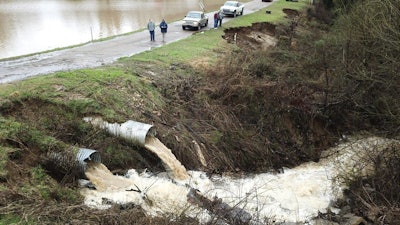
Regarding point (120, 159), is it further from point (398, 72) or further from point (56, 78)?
point (398, 72)

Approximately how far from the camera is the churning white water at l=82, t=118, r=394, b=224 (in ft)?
30.4

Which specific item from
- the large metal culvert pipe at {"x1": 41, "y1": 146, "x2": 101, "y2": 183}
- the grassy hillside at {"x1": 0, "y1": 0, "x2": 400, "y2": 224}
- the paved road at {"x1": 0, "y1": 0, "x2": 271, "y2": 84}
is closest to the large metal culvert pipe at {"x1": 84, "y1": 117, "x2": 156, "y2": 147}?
the grassy hillside at {"x1": 0, "y1": 0, "x2": 400, "y2": 224}

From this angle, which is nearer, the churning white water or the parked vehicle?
the churning white water

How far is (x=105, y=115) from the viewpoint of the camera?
1183 centimetres

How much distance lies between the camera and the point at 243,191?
1095 centimetres

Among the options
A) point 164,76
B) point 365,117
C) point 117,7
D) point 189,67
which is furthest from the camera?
point 117,7

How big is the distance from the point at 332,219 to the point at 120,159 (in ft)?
20.8

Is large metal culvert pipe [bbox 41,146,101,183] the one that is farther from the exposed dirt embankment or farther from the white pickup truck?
the white pickup truck

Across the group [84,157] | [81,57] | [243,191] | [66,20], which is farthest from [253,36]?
[66,20]

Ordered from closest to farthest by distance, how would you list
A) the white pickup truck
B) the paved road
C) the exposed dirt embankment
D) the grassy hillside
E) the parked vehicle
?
the grassy hillside
the paved road
the exposed dirt embankment
the parked vehicle
the white pickup truck

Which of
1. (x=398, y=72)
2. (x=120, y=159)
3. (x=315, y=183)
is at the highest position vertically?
(x=398, y=72)

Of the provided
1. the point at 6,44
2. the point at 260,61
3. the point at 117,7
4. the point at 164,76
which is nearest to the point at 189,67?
the point at 164,76

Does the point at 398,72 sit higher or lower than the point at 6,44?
higher

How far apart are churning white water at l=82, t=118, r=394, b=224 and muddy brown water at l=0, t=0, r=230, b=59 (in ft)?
57.1
